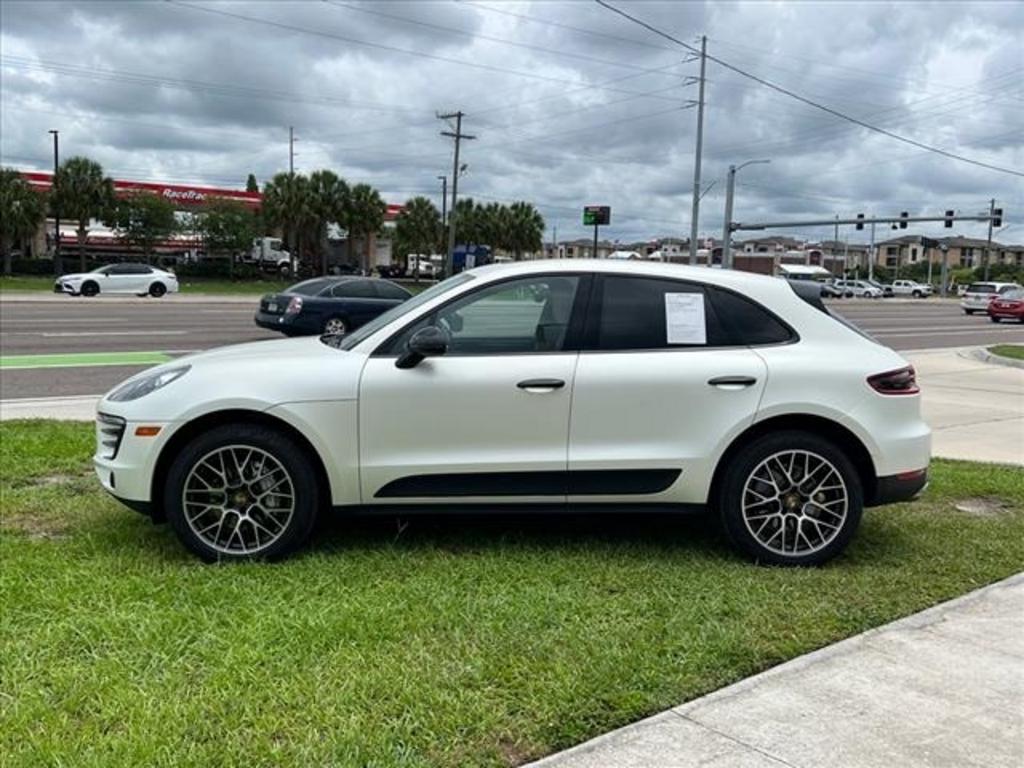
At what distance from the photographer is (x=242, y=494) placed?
187 inches

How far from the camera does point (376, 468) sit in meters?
4.73

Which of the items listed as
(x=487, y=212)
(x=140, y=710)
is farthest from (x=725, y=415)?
(x=487, y=212)

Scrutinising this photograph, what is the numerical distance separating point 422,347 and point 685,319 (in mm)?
1385

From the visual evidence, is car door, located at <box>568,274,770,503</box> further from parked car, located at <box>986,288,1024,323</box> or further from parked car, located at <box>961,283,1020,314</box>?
parked car, located at <box>961,283,1020,314</box>

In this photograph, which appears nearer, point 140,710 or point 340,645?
point 140,710

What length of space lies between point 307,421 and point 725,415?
6.84ft

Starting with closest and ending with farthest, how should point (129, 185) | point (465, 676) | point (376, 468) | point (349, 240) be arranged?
point (465, 676) → point (376, 468) → point (129, 185) → point (349, 240)

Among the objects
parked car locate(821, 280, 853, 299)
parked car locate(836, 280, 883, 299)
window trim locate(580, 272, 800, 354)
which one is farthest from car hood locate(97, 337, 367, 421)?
parked car locate(836, 280, 883, 299)

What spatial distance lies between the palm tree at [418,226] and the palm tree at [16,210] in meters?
26.5

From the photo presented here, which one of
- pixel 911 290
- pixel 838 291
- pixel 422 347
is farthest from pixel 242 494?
pixel 911 290

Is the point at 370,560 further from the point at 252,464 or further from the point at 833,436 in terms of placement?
the point at 833,436

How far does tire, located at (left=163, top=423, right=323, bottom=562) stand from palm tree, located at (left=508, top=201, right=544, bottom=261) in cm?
7239

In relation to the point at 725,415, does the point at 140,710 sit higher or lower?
lower

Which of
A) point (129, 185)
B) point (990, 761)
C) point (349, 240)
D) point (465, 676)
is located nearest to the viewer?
point (990, 761)
